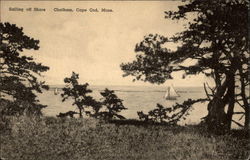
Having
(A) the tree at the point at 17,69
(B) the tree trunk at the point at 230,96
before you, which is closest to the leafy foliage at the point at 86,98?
(A) the tree at the point at 17,69

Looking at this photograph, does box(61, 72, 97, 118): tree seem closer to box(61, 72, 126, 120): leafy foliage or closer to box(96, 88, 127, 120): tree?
box(61, 72, 126, 120): leafy foliage

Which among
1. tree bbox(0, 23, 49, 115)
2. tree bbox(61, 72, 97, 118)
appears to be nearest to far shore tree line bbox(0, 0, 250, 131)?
tree bbox(0, 23, 49, 115)

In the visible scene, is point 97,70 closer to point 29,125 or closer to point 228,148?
point 29,125

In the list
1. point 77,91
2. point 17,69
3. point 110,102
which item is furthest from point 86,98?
point 17,69

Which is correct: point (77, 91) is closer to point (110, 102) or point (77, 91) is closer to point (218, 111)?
point (110, 102)

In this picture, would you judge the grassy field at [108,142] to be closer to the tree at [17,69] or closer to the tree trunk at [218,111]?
the tree trunk at [218,111]
